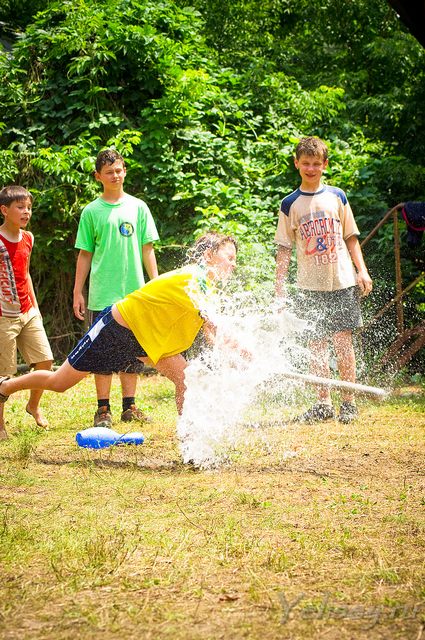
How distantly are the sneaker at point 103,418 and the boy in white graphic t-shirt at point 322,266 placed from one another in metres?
1.35

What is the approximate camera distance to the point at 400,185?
393 inches

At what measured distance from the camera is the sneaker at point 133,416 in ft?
20.3

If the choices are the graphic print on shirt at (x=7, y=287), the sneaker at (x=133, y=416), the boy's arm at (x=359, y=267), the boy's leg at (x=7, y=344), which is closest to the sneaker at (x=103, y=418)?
the sneaker at (x=133, y=416)

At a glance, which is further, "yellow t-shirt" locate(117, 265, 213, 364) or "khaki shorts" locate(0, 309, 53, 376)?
"khaki shorts" locate(0, 309, 53, 376)

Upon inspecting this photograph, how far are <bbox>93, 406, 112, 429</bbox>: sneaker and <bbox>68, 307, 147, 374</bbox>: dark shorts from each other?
0.92m

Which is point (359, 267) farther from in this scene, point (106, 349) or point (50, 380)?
point (50, 380)

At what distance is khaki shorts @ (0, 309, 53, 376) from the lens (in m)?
5.83

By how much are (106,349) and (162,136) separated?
4.90 metres

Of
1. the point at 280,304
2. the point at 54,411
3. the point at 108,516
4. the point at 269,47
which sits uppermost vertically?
the point at 269,47

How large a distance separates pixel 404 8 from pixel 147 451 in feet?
11.4

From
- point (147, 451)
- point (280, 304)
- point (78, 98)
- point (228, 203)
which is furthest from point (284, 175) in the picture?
point (147, 451)

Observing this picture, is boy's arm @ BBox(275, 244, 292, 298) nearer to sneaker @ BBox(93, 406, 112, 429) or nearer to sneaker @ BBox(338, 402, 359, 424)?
sneaker @ BBox(338, 402, 359, 424)

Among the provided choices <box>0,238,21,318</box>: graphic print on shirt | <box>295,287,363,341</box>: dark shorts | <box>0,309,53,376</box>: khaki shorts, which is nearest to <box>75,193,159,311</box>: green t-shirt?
<box>0,309,53,376</box>: khaki shorts

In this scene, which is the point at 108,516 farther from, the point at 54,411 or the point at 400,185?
the point at 400,185
